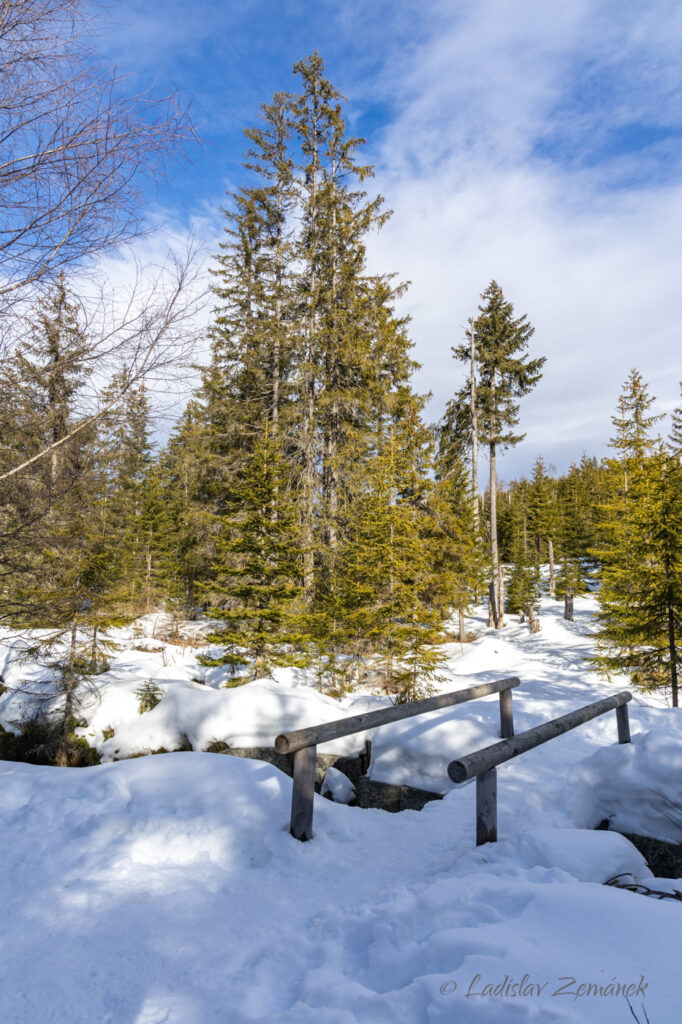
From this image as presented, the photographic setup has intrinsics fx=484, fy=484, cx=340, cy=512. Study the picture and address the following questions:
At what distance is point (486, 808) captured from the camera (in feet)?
11.0

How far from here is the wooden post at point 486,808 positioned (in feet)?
11.0

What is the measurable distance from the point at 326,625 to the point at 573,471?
50069 millimetres

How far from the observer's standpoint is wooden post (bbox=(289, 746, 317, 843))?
3607 millimetres

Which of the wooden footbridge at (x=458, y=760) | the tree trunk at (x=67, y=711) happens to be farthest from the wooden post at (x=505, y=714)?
the tree trunk at (x=67, y=711)

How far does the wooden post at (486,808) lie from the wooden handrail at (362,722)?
1028 millimetres

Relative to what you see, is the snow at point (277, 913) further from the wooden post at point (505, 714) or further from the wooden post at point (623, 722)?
the wooden post at point (623, 722)

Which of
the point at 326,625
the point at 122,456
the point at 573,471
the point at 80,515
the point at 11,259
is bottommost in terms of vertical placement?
the point at 326,625

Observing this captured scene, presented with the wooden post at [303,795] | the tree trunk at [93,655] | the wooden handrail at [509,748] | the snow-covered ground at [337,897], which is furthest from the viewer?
the tree trunk at [93,655]

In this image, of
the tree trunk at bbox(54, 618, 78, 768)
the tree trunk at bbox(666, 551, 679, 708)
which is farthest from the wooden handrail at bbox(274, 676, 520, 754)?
the tree trunk at bbox(54, 618, 78, 768)

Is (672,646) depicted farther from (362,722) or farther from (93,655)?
(93,655)

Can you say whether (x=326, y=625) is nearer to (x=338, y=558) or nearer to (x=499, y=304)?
(x=338, y=558)

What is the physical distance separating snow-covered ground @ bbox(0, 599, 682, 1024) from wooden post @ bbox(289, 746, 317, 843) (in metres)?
0.09

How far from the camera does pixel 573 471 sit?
54.8 m

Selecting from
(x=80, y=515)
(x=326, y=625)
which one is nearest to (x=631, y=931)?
(x=80, y=515)
